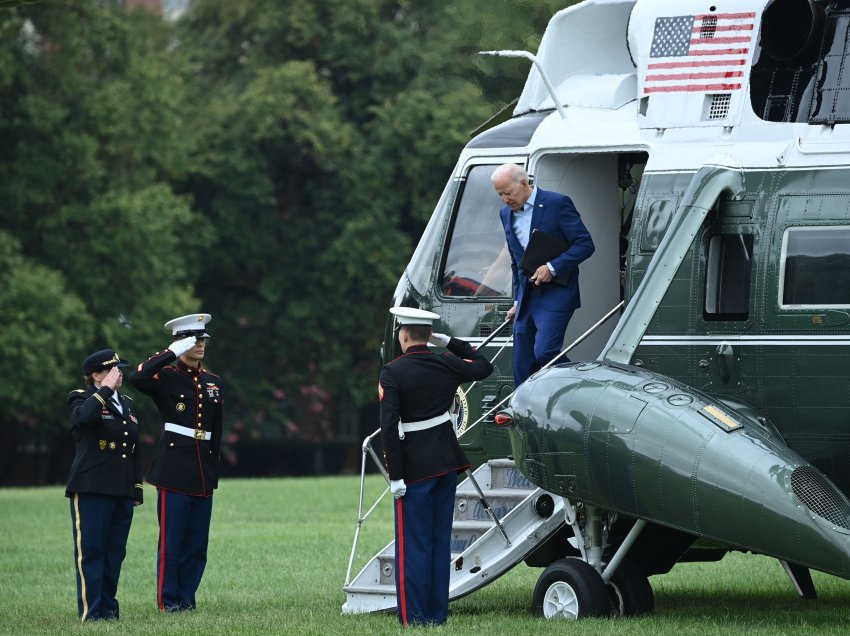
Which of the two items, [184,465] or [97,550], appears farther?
[184,465]

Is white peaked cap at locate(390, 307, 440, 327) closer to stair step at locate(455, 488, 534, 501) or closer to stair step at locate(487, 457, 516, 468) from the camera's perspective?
stair step at locate(455, 488, 534, 501)

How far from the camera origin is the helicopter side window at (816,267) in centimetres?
973

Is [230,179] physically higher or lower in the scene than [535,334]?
lower

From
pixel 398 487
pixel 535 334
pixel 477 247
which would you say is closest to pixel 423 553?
pixel 398 487

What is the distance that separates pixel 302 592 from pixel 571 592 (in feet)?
11.3

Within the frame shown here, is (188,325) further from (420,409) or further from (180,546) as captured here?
(420,409)

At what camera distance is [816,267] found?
9820 millimetres

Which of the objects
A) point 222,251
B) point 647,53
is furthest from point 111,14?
point 647,53

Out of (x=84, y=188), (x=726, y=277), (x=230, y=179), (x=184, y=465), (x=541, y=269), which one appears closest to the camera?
(x=726, y=277)

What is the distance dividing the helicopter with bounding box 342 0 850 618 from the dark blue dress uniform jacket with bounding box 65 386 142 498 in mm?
2527

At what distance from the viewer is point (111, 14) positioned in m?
36.8

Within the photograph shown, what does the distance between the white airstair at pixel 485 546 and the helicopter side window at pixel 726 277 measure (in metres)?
1.70

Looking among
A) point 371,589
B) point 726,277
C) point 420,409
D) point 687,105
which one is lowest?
point 371,589

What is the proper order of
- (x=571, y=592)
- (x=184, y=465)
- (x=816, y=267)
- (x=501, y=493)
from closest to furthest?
(x=816, y=267), (x=571, y=592), (x=184, y=465), (x=501, y=493)
